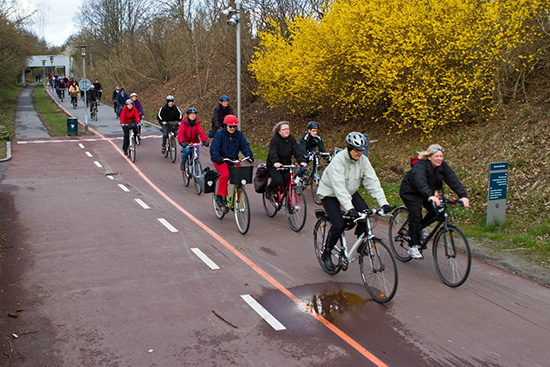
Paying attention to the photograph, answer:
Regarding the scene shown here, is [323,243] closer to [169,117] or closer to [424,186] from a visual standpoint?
[424,186]

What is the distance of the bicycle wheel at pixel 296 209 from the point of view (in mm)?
9398

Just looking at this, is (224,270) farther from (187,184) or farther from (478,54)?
(478,54)

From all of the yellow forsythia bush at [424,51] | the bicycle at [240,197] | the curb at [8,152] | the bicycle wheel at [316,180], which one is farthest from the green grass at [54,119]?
the bicycle at [240,197]

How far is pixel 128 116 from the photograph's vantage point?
1745cm

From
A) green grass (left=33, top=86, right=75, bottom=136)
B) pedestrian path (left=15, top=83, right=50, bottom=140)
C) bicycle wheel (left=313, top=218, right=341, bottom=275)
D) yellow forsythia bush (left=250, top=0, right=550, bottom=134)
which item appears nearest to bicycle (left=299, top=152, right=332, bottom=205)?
yellow forsythia bush (left=250, top=0, right=550, bottom=134)

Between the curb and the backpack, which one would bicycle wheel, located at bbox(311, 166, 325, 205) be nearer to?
the backpack

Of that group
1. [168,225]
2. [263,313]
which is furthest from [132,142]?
[263,313]

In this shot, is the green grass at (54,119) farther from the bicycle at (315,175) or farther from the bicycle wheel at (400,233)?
the bicycle wheel at (400,233)

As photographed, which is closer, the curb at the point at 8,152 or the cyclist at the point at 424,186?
the cyclist at the point at 424,186

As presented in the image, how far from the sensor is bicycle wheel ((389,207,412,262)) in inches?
303

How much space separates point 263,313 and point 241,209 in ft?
12.0

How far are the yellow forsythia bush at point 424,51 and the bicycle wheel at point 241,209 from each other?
632 cm

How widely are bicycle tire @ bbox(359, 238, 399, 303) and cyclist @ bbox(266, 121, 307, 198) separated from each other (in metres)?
3.43

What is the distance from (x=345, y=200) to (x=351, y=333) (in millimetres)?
1569
